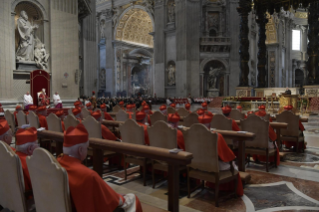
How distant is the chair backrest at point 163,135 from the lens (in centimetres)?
425

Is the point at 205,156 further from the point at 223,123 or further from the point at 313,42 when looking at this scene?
the point at 313,42

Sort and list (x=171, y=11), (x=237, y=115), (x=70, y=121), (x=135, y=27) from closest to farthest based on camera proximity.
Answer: (x=70, y=121) → (x=237, y=115) → (x=171, y=11) → (x=135, y=27)

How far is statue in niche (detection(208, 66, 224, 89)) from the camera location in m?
30.3

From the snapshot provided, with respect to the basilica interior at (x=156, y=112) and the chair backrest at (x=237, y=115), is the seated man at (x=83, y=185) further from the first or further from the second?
the chair backrest at (x=237, y=115)

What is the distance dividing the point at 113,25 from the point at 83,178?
3738 centimetres

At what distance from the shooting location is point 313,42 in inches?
746

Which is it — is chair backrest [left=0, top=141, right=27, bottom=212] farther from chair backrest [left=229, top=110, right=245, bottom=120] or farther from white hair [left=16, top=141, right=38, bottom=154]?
chair backrest [left=229, top=110, right=245, bottom=120]

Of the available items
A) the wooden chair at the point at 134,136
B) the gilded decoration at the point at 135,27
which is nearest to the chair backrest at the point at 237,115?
the wooden chair at the point at 134,136

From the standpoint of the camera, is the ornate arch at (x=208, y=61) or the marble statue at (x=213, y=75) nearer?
the ornate arch at (x=208, y=61)

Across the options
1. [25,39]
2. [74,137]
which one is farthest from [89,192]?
[25,39]

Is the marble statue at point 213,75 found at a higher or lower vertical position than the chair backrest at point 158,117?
higher

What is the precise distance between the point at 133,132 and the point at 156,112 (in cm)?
218

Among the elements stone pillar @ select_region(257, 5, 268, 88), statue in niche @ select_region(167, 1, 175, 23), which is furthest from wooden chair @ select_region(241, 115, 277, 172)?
statue in niche @ select_region(167, 1, 175, 23)

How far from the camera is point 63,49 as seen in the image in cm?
1541
